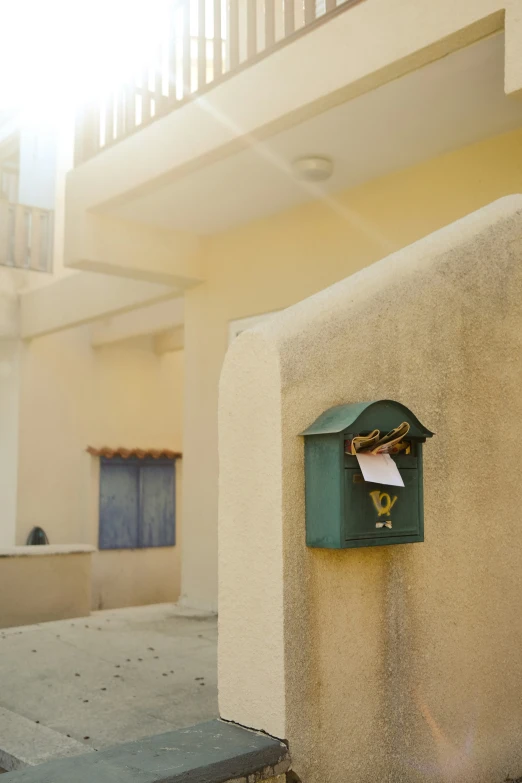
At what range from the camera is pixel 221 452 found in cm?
295

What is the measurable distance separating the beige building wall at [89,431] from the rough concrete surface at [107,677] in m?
4.71

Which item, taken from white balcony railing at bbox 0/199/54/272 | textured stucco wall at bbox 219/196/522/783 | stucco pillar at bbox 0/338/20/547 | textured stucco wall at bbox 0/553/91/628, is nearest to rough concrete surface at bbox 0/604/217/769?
textured stucco wall at bbox 0/553/91/628

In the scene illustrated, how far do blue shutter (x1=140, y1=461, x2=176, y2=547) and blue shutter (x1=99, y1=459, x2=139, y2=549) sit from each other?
119 millimetres

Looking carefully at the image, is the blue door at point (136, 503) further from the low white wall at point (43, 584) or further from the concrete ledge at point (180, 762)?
the concrete ledge at point (180, 762)

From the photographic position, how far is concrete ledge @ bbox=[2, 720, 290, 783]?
2.36 metres

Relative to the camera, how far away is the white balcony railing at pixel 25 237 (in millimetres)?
10508

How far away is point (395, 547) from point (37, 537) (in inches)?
362

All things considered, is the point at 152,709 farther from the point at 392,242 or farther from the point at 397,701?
the point at 392,242

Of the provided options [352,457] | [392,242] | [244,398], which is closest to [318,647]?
[352,457]

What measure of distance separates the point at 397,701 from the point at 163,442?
10017 millimetres

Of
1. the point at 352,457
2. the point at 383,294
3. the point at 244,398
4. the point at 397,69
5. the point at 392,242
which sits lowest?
the point at 352,457

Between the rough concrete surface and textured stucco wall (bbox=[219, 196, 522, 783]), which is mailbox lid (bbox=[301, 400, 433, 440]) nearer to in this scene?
textured stucco wall (bbox=[219, 196, 522, 783])

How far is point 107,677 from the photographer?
199 inches

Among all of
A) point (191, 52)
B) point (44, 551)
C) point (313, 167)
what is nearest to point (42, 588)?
point (44, 551)
